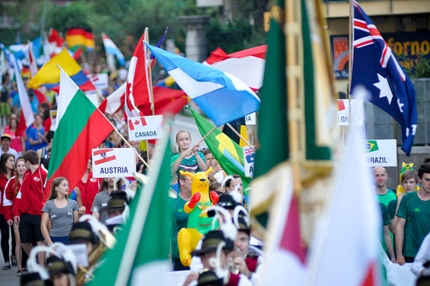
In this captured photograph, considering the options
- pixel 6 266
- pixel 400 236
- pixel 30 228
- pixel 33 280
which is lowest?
pixel 6 266

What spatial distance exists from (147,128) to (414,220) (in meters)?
4.32

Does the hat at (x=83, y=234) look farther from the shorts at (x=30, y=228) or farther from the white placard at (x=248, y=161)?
the shorts at (x=30, y=228)

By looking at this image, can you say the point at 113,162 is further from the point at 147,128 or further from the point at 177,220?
the point at 177,220

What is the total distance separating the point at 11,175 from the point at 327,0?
41.2 ft

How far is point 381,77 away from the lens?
496 inches

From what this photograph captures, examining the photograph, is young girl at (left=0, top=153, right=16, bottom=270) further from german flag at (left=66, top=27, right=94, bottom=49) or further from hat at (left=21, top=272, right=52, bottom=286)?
german flag at (left=66, top=27, right=94, bottom=49)

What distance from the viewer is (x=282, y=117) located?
646 cm

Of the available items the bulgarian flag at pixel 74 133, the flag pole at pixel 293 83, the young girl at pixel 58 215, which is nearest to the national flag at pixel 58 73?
the bulgarian flag at pixel 74 133

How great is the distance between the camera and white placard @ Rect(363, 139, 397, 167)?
12141 millimetres

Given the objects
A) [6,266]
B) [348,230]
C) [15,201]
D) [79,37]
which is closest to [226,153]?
[15,201]

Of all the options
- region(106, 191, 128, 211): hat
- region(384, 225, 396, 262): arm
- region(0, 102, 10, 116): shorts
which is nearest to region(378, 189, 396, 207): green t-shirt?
region(384, 225, 396, 262): arm

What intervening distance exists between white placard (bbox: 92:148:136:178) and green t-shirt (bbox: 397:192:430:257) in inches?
137

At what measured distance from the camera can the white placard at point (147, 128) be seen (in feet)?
44.7

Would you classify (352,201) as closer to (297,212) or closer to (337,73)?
(297,212)
